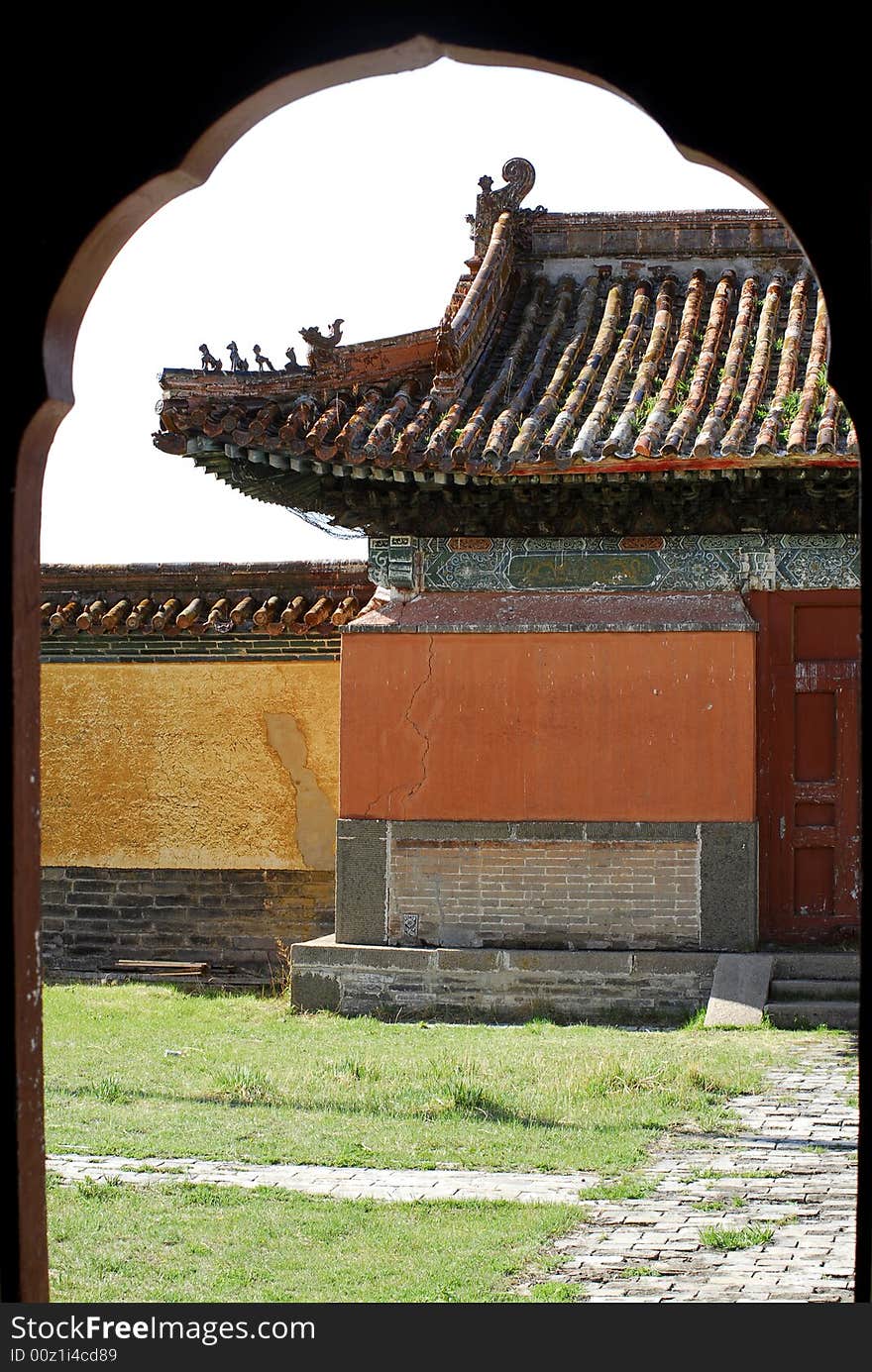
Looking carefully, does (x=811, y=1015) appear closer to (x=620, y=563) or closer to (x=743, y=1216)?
(x=620, y=563)

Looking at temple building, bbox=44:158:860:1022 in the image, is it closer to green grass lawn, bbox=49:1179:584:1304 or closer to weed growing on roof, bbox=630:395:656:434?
weed growing on roof, bbox=630:395:656:434

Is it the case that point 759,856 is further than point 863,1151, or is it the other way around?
point 759,856

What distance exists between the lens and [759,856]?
38.1 feet

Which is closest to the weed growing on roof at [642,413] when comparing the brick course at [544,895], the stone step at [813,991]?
the brick course at [544,895]

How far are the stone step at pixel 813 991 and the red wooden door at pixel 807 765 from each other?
83cm

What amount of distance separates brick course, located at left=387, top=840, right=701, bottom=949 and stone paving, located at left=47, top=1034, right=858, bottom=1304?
304 centimetres

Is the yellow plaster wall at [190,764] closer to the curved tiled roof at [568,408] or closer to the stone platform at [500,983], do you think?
the stone platform at [500,983]

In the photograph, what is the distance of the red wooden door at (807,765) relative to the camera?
1159 cm

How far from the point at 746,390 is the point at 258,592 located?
4.33 meters

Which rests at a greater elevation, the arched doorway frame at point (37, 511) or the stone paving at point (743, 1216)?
the arched doorway frame at point (37, 511)

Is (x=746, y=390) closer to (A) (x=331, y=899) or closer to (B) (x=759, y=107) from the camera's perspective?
(A) (x=331, y=899)

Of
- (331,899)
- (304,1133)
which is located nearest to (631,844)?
(331,899)

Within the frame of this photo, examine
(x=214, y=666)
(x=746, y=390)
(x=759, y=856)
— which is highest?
(x=746, y=390)

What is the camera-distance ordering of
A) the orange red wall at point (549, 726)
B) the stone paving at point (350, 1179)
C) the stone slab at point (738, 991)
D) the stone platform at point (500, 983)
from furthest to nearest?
1. the orange red wall at point (549, 726)
2. the stone platform at point (500, 983)
3. the stone slab at point (738, 991)
4. the stone paving at point (350, 1179)
